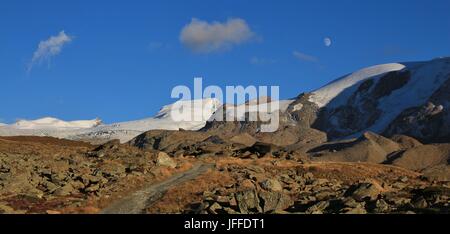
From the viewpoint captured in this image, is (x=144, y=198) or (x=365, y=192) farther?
(x=144, y=198)

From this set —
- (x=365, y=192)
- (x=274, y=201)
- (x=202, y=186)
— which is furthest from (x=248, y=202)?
(x=202, y=186)

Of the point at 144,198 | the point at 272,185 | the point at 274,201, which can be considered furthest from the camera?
the point at 272,185

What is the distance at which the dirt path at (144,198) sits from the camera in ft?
148

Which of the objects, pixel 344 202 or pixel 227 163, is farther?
pixel 227 163

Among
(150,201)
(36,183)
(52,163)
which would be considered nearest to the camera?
(150,201)

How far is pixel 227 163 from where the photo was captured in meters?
68.4

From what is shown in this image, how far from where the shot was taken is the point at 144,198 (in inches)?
1923

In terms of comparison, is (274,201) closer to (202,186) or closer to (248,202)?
(248,202)

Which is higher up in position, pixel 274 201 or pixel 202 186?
pixel 202 186

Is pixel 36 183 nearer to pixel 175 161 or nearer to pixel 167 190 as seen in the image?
pixel 167 190

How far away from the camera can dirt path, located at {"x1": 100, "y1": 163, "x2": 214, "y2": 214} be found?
45.2 meters

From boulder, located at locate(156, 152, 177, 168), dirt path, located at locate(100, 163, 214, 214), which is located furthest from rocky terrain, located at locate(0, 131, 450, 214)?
dirt path, located at locate(100, 163, 214, 214)
